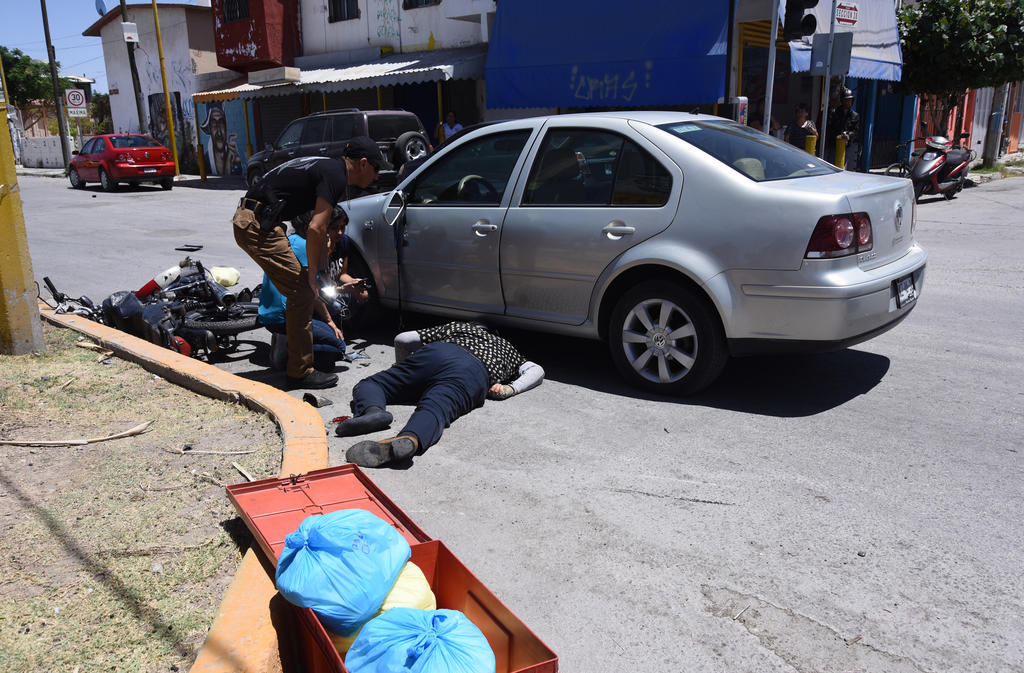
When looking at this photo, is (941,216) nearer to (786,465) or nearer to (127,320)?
(786,465)

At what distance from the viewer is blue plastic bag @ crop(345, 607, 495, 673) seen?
2107mm

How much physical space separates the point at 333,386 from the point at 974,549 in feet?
12.6

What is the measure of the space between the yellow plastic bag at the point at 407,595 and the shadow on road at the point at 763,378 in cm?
261

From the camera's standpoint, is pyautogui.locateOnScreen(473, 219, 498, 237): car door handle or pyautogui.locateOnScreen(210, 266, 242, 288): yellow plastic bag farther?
pyautogui.locateOnScreen(210, 266, 242, 288): yellow plastic bag

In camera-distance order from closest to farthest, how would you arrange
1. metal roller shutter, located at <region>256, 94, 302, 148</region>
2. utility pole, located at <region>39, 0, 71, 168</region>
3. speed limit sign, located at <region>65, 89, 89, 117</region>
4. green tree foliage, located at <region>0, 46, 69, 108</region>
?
metal roller shutter, located at <region>256, 94, 302, 148</region>, speed limit sign, located at <region>65, 89, 89, 117</region>, utility pole, located at <region>39, 0, 71, 168</region>, green tree foliage, located at <region>0, 46, 69, 108</region>

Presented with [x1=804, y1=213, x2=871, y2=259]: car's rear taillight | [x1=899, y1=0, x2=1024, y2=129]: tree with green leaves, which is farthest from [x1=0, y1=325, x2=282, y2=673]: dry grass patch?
[x1=899, y1=0, x2=1024, y2=129]: tree with green leaves

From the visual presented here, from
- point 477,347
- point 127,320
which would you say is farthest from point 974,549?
point 127,320

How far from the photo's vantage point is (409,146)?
52.2ft

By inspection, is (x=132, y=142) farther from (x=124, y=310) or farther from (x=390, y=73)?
(x=124, y=310)

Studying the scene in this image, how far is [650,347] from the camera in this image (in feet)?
16.1

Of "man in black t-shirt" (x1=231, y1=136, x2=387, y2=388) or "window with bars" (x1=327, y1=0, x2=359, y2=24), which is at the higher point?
"window with bars" (x1=327, y1=0, x2=359, y2=24)

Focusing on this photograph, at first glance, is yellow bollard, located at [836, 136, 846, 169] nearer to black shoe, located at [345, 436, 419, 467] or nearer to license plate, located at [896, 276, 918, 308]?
license plate, located at [896, 276, 918, 308]

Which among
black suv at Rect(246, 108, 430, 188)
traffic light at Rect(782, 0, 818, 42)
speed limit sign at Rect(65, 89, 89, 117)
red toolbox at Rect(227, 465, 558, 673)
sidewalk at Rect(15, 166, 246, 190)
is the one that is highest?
traffic light at Rect(782, 0, 818, 42)

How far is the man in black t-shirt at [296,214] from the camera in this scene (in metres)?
5.04
